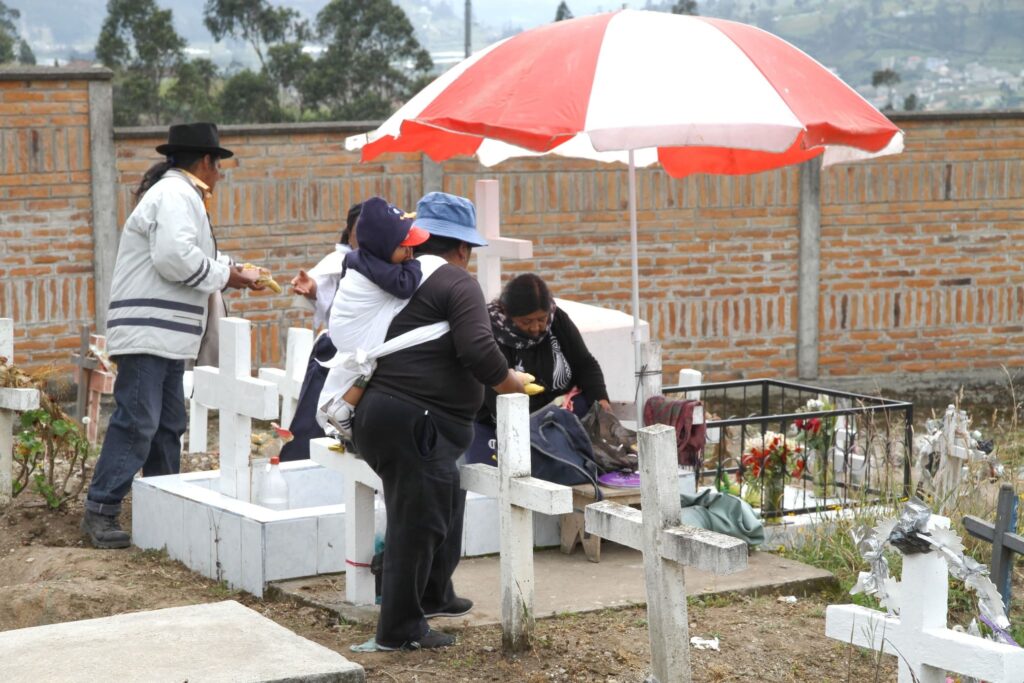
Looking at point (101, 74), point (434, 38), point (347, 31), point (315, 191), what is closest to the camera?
point (101, 74)

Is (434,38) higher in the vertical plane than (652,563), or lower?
higher

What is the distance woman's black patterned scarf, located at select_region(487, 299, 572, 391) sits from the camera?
6203mm

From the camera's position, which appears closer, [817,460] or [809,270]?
[817,460]

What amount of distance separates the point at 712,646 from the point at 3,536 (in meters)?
3.26

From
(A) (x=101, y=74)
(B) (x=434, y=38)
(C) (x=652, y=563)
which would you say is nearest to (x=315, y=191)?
(A) (x=101, y=74)

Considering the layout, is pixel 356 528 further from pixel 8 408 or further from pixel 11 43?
pixel 11 43

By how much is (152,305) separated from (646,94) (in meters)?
2.31

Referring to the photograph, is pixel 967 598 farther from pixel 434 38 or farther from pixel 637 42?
pixel 434 38

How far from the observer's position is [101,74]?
30.6 feet

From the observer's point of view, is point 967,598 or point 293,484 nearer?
point 967,598

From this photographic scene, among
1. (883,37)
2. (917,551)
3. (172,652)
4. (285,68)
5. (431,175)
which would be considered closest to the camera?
(917,551)

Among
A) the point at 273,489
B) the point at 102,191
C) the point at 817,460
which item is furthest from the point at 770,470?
the point at 102,191

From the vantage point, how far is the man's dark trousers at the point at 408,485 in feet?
14.9

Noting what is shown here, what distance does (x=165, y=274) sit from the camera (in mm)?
6059
